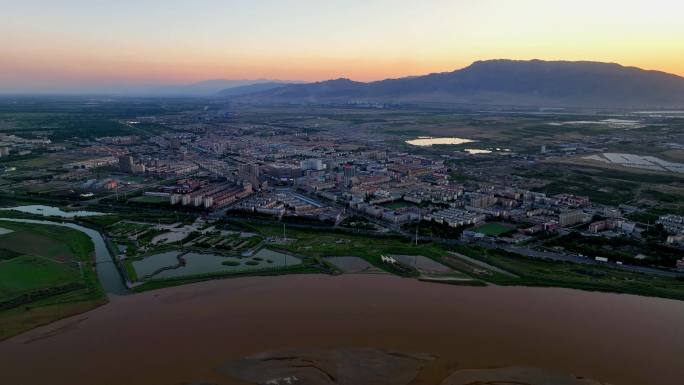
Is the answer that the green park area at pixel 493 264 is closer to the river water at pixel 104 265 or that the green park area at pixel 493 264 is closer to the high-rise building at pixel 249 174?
the river water at pixel 104 265

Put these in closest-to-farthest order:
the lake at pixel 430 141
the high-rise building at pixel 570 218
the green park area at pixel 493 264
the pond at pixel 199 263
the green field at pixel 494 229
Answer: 1. the green park area at pixel 493 264
2. the pond at pixel 199 263
3. the green field at pixel 494 229
4. the high-rise building at pixel 570 218
5. the lake at pixel 430 141

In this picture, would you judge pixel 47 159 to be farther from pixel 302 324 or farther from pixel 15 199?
pixel 302 324

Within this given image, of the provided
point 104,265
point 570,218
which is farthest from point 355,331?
point 570,218

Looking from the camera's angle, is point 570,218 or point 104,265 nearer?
point 104,265

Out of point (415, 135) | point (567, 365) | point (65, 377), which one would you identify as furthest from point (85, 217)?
point (415, 135)

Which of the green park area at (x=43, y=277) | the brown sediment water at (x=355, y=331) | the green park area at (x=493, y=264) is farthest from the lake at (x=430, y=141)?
the brown sediment water at (x=355, y=331)

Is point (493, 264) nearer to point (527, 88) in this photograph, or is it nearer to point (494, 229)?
point (494, 229)
